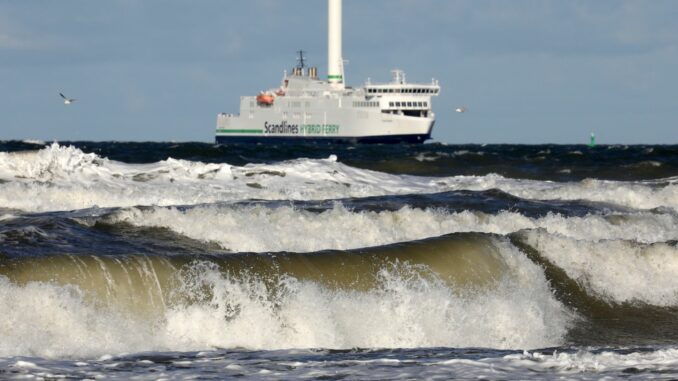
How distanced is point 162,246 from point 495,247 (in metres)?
4.48

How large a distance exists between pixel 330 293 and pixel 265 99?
102009 millimetres

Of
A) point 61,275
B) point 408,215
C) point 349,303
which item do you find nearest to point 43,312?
point 61,275

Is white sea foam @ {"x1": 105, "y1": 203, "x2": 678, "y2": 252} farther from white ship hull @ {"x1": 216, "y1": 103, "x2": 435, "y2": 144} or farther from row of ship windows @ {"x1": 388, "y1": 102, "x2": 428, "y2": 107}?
row of ship windows @ {"x1": 388, "y1": 102, "x2": 428, "y2": 107}

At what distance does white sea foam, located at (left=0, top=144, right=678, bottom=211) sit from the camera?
909 inches

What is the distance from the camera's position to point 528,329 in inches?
501

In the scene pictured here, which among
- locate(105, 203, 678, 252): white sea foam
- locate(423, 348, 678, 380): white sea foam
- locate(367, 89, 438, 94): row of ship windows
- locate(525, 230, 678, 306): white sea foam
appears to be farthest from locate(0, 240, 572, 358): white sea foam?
locate(367, 89, 438, 94): row of ship windows

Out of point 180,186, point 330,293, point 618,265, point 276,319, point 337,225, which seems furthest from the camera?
point 180,186

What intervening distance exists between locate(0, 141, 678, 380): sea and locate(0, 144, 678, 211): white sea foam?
21cm

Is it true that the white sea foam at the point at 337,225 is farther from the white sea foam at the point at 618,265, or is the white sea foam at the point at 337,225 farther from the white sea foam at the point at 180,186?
the white sea foam at the point at 180,186

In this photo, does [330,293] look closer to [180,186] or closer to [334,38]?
[180,186]

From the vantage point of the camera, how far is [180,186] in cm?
2873

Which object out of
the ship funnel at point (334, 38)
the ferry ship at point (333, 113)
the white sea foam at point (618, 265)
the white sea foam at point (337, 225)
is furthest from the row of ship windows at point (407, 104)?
the white sea foam at point (618, 265)

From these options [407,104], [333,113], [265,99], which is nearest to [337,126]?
[333,113]

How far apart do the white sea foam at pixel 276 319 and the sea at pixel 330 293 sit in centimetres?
2
